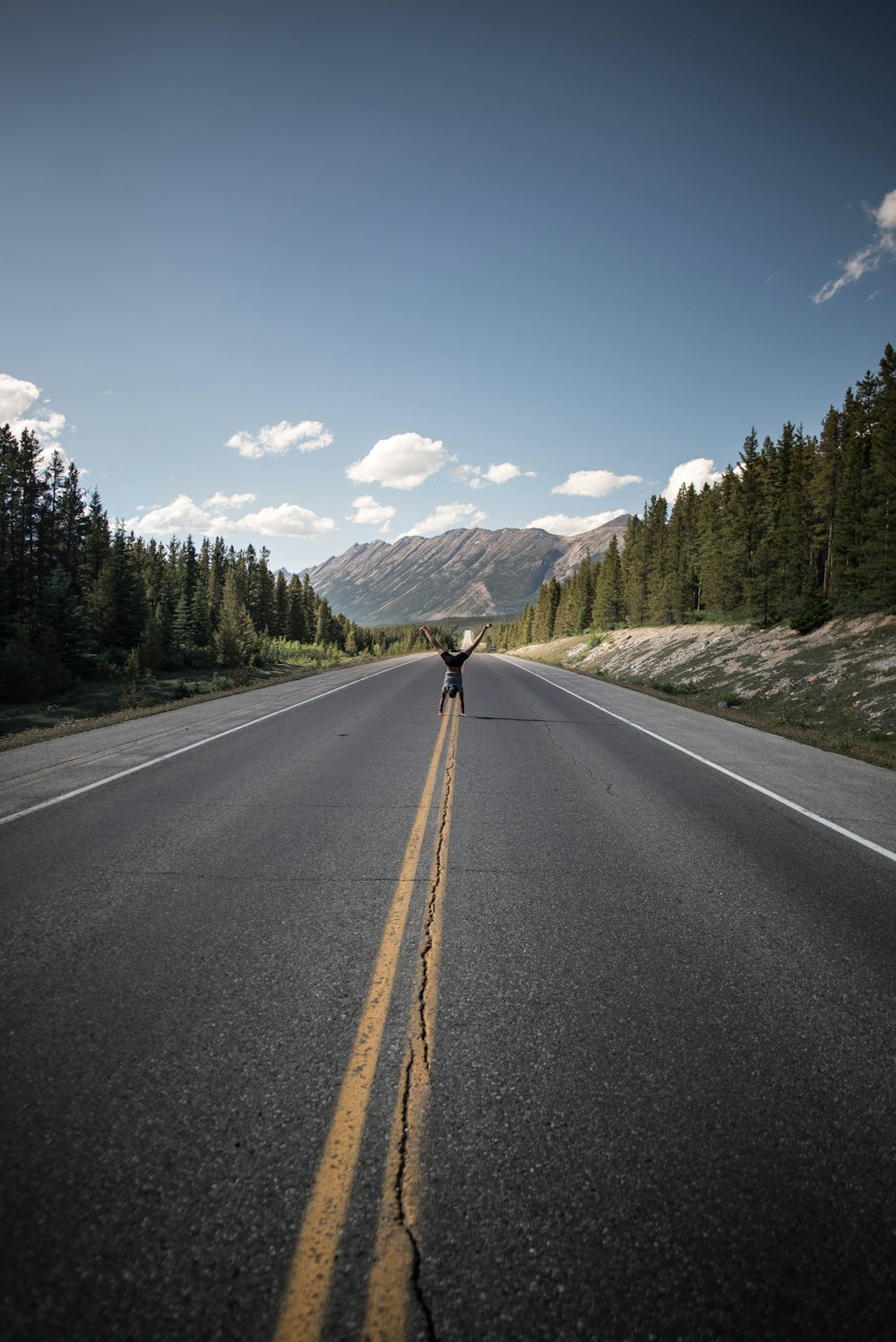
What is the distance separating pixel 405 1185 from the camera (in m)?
1.97

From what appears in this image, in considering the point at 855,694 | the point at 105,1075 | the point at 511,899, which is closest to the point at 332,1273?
the point at 105,1075

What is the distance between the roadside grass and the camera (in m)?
12.4

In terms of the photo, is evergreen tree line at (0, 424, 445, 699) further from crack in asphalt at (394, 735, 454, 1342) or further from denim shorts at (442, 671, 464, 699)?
crack in asphalt at (394, 735, 454, 1342)

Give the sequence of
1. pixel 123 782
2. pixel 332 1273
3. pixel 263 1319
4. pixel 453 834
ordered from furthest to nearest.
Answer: pixel 123 782 → pixel 453 834 → pixel 332 1273 → pixel 263 1319

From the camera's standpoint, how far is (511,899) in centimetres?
429

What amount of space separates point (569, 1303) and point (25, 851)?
17.8ft

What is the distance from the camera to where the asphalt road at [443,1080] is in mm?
1681

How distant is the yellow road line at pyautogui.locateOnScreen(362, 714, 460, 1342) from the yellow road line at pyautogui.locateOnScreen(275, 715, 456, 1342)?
0.13 meters

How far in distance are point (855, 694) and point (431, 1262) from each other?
2211 centimetres

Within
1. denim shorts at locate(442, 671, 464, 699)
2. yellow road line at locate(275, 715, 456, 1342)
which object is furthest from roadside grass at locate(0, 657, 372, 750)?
yellow road line at locate(275, 715, 456, 1342)

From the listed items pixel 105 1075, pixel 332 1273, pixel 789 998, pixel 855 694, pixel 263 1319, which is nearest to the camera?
pixel 263 1319

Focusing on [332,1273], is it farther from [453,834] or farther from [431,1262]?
[453,834]

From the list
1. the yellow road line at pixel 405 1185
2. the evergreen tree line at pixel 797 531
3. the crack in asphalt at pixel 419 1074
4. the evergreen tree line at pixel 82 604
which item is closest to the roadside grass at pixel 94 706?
the evergreen tree line at pixel 82 604

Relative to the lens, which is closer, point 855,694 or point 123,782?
point 123,782
